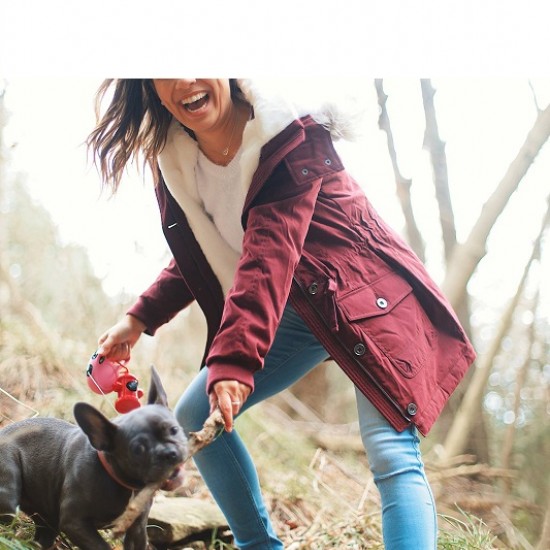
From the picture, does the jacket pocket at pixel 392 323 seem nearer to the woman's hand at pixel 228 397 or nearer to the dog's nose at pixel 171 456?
the woman's hand at pixel 228 397

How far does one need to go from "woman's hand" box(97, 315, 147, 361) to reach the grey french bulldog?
0.14 m

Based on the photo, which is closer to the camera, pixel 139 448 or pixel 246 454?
pixel 139 448

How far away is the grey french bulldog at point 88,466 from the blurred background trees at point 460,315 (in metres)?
0.39

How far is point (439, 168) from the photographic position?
81.1 inches

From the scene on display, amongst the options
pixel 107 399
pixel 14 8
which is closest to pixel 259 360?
pixel 107 399

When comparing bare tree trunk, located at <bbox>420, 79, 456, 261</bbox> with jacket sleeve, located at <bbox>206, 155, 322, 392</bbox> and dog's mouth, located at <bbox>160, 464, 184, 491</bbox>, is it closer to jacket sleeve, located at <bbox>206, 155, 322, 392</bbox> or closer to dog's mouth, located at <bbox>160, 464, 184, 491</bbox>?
jacket sleeve, located at <bbox>206, 155, 322, 392</bbox>

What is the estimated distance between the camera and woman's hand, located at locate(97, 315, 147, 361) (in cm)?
120

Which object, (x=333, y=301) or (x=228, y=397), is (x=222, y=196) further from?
(x=228, y=397)

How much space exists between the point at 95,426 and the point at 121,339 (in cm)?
28

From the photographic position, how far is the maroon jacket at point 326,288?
1.03 metres

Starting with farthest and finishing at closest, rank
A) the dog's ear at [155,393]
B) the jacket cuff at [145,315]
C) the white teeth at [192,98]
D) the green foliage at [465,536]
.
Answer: the green foliage at [465,536] < the jacket cuff at [145,315] < the white teeth at [192,98] < the dog's ear at [155,393]

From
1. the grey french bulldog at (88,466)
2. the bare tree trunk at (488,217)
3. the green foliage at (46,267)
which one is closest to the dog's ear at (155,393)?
the grey french bulldog at (88,466)

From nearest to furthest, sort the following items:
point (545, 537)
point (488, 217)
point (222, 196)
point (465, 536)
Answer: point (222, 196), point (465, 536), point (545, 537), point (488, 217)

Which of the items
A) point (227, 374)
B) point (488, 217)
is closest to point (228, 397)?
point (227, 374)
